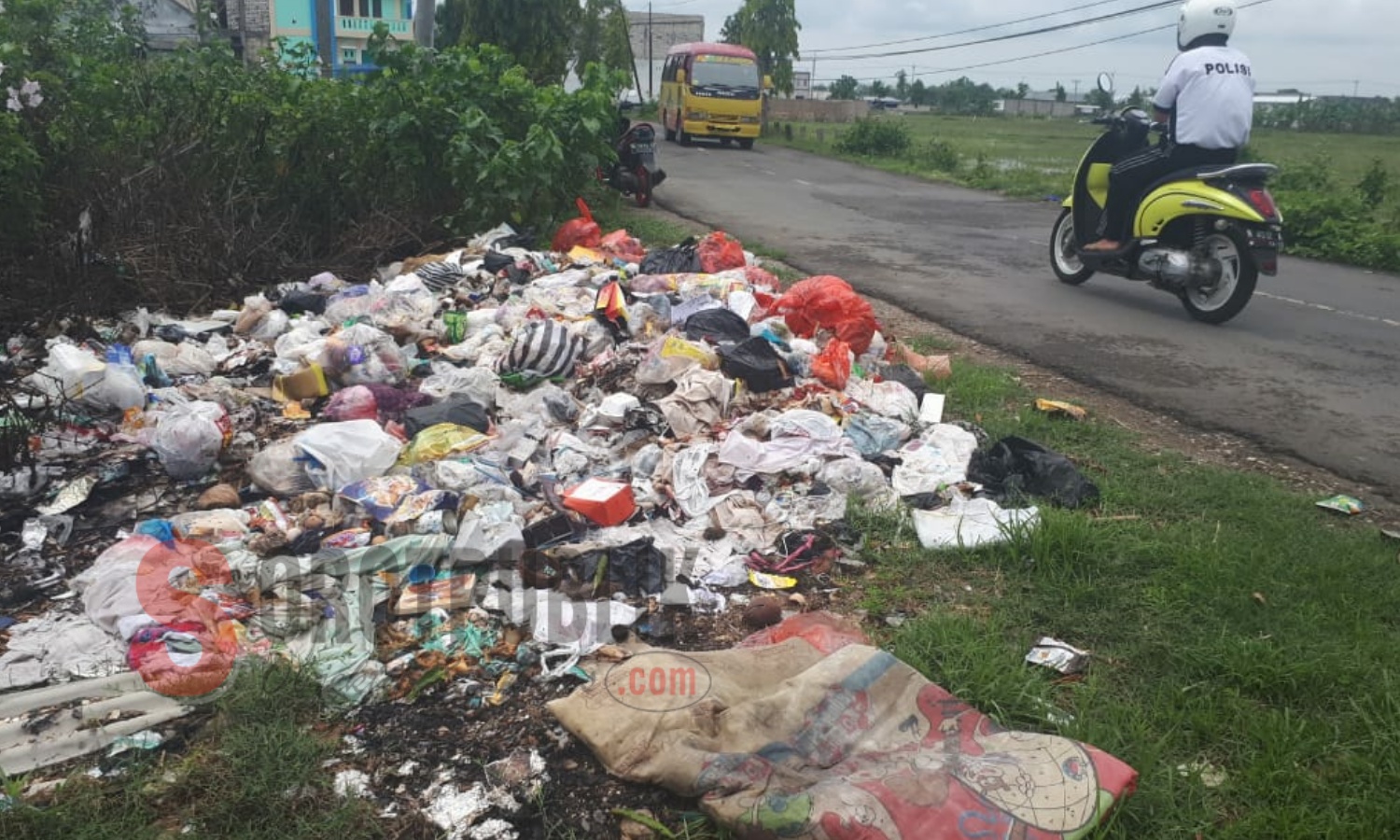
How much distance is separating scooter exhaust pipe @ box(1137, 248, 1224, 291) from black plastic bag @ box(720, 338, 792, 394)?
3814 mm

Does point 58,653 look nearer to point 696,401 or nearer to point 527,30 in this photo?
point 696,401

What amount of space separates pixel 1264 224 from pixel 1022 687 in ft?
18.1

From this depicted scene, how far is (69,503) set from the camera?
3986 millimetres

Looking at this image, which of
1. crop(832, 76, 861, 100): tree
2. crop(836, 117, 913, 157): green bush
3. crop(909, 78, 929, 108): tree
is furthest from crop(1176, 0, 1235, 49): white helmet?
crop(909, 78, 929, 108): tree

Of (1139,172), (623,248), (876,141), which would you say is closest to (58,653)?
(623,248)

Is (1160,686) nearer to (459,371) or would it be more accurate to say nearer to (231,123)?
(459,371)

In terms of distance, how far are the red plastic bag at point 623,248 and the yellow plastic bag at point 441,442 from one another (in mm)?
3793

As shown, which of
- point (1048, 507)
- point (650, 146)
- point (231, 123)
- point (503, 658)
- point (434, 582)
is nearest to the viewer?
point (503, 658)

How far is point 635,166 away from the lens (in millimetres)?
12508

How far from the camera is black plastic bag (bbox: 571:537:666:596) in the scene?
11.5ft

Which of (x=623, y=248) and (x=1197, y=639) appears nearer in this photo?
(x=1197, y=639)

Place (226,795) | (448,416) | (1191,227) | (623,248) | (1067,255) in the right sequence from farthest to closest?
1. (1067,255)
2. (623,248)
3. (1191,227)
4. (448,416)
5. (226,795)

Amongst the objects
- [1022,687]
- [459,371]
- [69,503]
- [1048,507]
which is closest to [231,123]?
[459,371]

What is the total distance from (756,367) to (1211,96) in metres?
4.46
